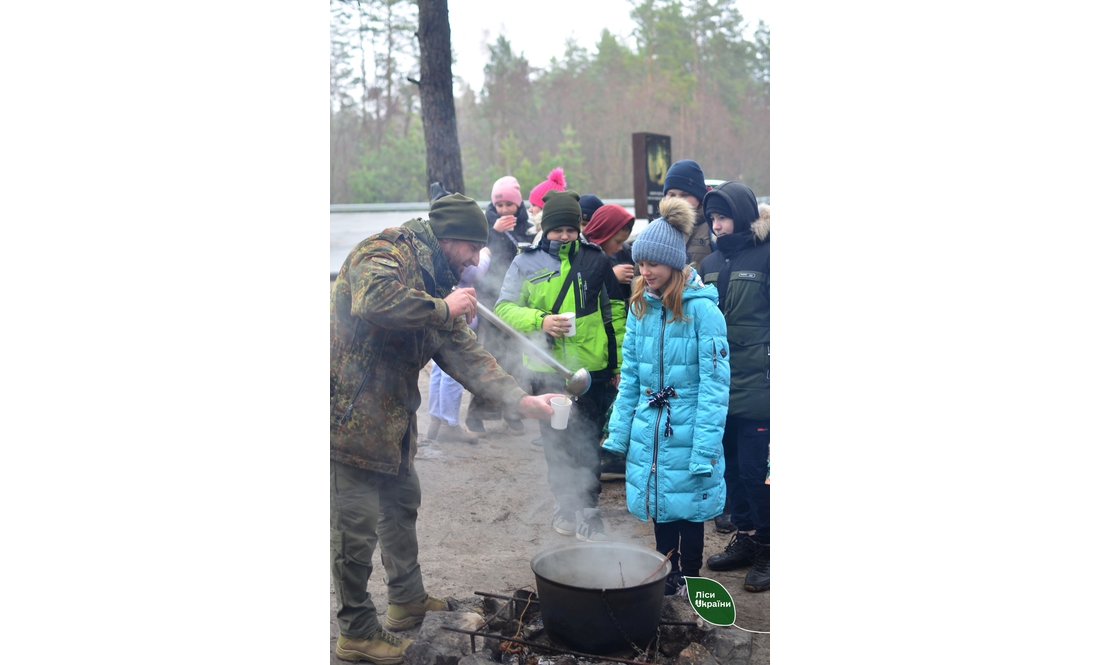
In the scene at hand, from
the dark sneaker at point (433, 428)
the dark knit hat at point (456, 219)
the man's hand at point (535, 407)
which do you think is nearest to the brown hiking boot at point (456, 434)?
the dark sneaker at point (433, 428)

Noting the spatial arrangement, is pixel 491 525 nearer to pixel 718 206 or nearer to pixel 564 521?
pixel 564 521

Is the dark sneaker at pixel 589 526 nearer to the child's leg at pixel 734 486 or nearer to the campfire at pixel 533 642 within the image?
the campfire at pixel 533 642

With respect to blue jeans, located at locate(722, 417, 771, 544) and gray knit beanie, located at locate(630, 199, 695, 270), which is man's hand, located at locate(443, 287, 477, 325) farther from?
blue jeans, located at locate(722, 417, 771, 544)

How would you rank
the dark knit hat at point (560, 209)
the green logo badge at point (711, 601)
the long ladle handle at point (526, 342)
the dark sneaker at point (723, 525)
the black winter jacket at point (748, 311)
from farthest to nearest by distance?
the dark sneaker at point (723, 525), the dark knit hat at point (560, 209), the black winter jacket at point (748, 311), the long ladle handle at point (526, 342), the green logo badge at point (711, 601)

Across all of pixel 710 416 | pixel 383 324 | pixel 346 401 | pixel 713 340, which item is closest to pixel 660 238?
pixel 713 340

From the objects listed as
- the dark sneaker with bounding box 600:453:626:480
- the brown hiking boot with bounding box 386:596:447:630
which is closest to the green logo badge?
the dark sneaker with bounding box 600:453:626:480

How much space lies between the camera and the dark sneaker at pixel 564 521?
9.98 ft

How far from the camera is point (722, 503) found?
282 cm

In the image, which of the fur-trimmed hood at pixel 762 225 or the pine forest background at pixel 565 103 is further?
the fur-trimmed hood at pixel 762 225

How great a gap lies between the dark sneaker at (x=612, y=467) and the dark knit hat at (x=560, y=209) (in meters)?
0.99

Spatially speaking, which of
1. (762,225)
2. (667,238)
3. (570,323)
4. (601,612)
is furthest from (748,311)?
(601,612)

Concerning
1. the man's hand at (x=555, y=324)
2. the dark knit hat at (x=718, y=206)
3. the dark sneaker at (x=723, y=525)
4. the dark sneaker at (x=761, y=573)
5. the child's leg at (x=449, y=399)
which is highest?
the dark knit hat at (x=718, y=206)

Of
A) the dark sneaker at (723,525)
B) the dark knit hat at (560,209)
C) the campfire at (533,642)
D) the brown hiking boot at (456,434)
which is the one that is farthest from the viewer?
the dark sneaker at (723,525)

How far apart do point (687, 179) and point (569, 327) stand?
2.52ft
